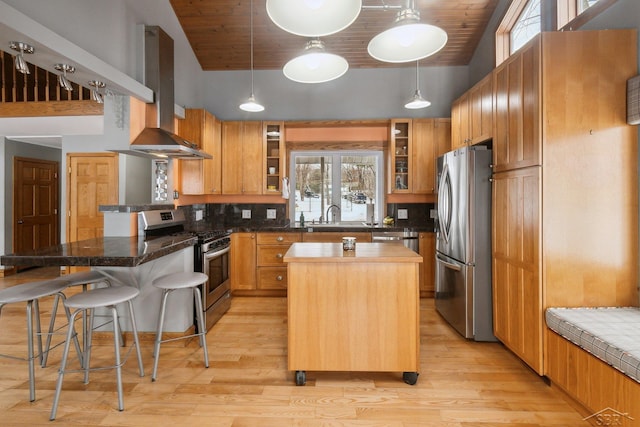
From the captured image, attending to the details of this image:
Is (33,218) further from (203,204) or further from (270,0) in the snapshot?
(270,0)

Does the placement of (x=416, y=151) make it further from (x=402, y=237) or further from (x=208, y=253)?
(x=208, y=253)

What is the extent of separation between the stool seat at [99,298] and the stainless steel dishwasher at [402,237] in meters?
2.91

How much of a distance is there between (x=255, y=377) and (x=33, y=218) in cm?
651

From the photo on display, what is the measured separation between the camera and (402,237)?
4.34m

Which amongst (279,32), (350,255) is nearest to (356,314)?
(350,255)

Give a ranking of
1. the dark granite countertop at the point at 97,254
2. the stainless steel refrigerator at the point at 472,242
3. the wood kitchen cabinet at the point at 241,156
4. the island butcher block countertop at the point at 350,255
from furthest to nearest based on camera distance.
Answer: the wood kitchen cabinet at the point at 241,156 → the stainless steel refrigerator at the point at 472,242 → the island butcher block countertop at the point at 350,255 → the dark granite countertop at the point at 97,254

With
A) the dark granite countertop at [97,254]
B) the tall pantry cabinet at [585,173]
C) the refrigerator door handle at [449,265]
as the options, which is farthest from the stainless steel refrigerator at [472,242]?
the dark granite countertop at [97,254]

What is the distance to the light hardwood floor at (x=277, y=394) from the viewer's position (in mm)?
1991

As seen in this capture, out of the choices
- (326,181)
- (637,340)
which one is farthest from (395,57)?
(326,181)

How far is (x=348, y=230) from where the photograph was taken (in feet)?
14.4

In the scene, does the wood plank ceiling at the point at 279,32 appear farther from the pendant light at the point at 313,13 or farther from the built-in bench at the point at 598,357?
the built-in bench at the point at 598,357

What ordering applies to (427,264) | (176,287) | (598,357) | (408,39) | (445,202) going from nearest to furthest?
(408,39)
(598,357)
(176,287)
(445,202)
(427,264)

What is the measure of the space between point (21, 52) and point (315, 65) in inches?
77.5

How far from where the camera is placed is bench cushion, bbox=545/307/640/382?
5.42ft
